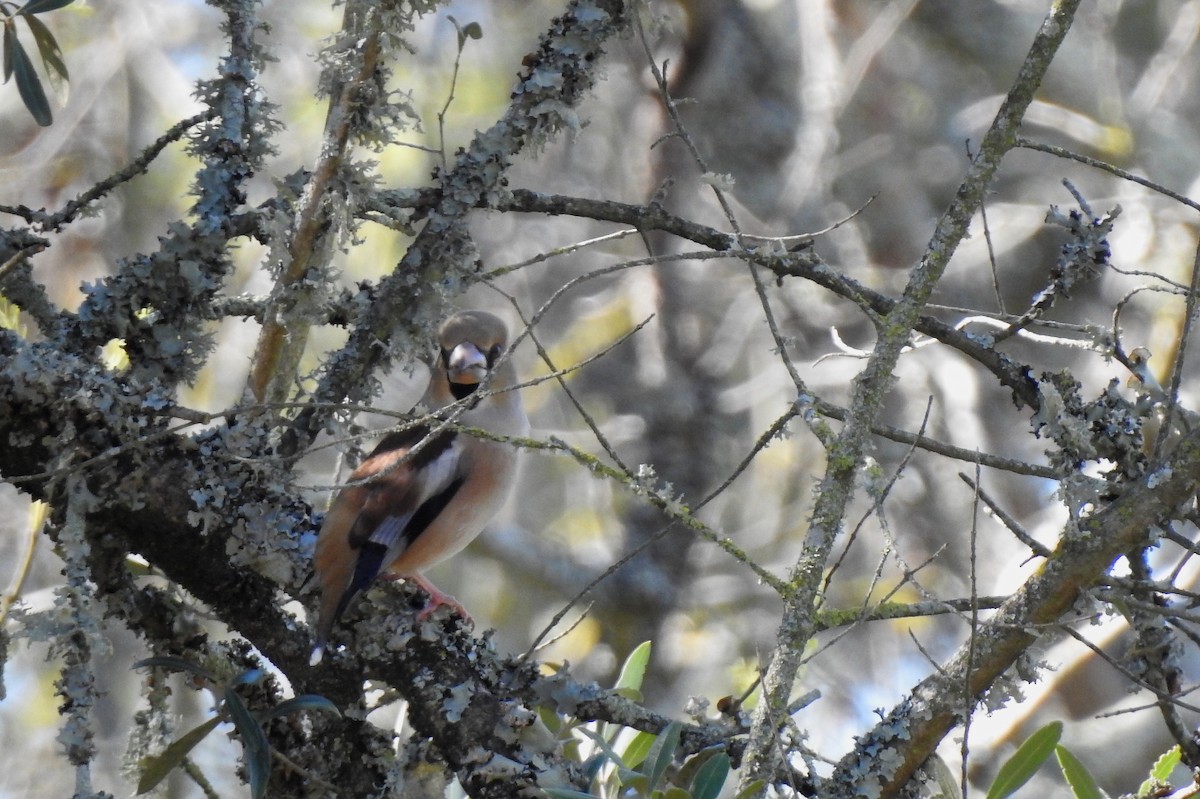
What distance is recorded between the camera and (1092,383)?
7234 millimetres

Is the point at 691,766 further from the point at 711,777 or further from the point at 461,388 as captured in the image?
the point at 461,388

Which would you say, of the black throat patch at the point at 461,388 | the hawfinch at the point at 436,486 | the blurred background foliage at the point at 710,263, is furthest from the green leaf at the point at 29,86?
the blurred background foliage at the point at 710,263

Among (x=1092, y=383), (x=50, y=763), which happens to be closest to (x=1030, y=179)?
(x=1092, y=383)

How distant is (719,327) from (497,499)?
470 cm

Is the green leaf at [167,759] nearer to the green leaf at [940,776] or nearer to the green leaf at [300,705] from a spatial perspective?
the green leaf at [300,705]

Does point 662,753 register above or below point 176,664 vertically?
below

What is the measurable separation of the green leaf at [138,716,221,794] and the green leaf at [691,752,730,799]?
2.85 feet

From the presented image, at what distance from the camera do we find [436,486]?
325 centimetres

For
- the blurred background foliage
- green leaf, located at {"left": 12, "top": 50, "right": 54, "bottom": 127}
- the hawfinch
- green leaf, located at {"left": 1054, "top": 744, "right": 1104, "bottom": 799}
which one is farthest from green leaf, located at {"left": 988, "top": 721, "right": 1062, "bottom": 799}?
the blurred background foliage

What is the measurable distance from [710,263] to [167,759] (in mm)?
6068

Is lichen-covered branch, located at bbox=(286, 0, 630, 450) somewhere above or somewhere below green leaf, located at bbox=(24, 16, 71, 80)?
below

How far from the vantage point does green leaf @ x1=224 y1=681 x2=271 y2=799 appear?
7.17ft

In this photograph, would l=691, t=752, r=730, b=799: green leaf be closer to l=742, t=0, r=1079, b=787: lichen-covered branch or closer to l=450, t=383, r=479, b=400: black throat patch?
l=742, t=0, r=1079, b=787: lichen-covered branch

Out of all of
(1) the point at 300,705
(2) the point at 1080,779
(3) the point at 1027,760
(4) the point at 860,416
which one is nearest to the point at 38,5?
(1) the point at 300,705
